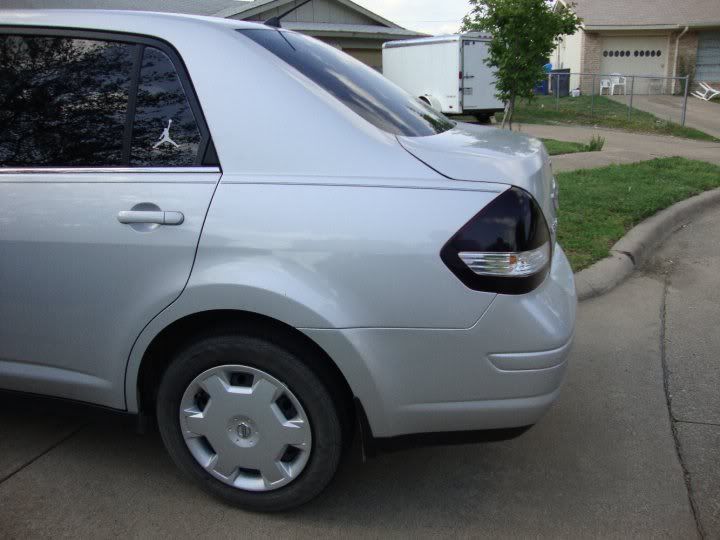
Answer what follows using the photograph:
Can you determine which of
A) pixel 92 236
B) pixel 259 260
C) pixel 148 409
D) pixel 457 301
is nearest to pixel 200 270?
pixel 259 260

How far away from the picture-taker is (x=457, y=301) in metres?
2.25

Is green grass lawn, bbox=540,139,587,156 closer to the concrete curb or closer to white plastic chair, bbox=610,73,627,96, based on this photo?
the concrete curb

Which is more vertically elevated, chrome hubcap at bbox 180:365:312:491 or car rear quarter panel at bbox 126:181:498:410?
car rear quarter panel at bbox 126:181:498:410

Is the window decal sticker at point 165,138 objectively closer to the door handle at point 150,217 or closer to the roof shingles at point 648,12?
the door handle at point 150,217

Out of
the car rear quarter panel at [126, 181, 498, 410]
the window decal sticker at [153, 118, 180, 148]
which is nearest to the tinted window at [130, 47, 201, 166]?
the window decal sticker at [153, 118, 180, 148]

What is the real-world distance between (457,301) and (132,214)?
1183 mm

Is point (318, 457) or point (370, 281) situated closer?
point (370, 281)

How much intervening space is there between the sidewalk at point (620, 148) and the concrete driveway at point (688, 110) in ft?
7.36

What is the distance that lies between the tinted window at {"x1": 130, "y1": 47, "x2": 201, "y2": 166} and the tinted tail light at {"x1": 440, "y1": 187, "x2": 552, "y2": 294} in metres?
1.02

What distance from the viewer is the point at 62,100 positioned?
275 cm

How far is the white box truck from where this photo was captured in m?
20.3

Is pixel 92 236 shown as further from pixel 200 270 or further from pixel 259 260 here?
pixel 259 260

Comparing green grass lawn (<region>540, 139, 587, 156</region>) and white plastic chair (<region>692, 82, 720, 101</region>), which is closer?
green grass lawn (<region>540, 139, 587, 156</region>)

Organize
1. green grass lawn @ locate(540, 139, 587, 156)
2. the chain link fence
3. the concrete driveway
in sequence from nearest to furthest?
green grass lawn @ locate(540, 139, 587, 156), the concrete driveway, the chain link fence
